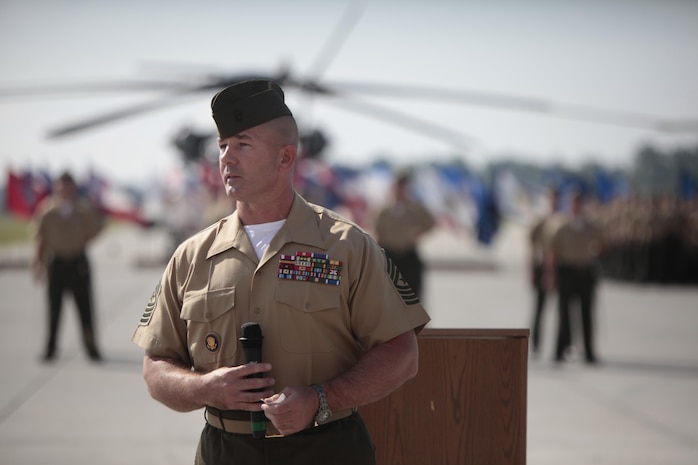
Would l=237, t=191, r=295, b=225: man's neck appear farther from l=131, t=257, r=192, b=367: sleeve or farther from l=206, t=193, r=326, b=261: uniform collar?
l=131, t=257, r=192, b=367: sleeve

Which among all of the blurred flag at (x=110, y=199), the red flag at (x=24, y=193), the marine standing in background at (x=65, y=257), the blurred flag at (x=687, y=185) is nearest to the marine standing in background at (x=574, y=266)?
the marine standing in background at (x=65, y=257)

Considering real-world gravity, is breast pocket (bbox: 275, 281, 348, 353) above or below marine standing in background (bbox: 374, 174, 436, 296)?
below

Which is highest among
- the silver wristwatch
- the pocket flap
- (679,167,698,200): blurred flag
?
(679,167,698,200): blurred flag

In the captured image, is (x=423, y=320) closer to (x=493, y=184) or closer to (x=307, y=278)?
(x=307, y=278)

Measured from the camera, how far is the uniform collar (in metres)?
2.22

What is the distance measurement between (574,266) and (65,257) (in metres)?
5.26

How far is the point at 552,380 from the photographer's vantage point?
25.2 feet

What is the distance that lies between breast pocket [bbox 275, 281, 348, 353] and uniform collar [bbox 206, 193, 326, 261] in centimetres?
11

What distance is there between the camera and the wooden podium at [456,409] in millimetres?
2887

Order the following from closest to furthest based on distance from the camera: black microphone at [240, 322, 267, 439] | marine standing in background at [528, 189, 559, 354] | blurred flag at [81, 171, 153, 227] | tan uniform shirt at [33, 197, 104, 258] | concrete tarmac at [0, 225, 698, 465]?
1. black microphone at [240, 322, 267, 439]
2. concrete tarmac at [0, 225, 698, 465]
3. tan uniform shirt at [33, 197, 104, 258]
4. marine standing in background at [528, 189, 559, 354]
5. blurred flag at [81, 171, 153, 227]

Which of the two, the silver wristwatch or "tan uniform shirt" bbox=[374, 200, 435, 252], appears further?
"tan uniform shirt" bbox=[374, 200, 435, 252]

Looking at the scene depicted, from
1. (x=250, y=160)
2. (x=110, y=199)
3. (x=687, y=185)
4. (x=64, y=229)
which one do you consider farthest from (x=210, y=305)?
(x=110, y=199)

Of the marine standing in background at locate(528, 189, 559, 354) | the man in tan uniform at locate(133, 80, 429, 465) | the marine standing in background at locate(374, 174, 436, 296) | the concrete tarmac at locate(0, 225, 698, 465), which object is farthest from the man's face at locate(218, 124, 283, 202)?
the marine standing in background at locate(374, 174, 436, 296)

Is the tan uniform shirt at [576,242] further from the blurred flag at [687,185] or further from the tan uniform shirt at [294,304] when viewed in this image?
the blurred flag at [687,185]
